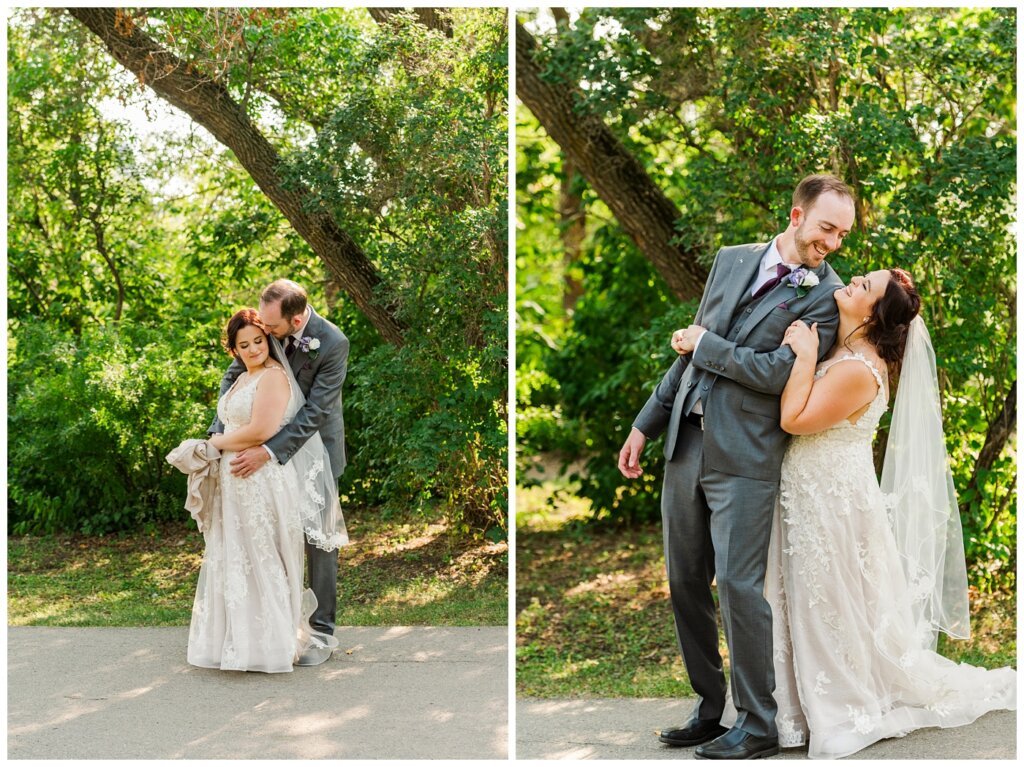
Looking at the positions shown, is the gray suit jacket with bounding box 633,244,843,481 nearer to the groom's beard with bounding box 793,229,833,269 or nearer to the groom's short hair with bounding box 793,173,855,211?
the groom's beard with bounding box 793,229,833,269

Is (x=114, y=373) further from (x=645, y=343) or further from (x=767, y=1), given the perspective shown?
(x=767, y=1)

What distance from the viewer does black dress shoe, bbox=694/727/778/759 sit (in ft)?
10.6

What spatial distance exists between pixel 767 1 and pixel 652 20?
2.05ft

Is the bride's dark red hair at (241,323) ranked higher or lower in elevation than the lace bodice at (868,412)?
higher

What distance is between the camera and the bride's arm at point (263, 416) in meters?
3.92

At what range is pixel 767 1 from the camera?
15.0 ft

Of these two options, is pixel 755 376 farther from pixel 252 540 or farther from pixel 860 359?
pixel 252 540

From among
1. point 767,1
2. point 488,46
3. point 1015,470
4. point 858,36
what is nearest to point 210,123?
point 488,46

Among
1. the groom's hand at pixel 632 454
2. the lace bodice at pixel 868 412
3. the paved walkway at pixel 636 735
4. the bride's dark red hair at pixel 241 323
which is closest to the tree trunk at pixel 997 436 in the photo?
the paved walkway at pixel 636 735

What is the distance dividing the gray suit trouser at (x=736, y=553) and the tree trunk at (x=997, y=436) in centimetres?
219

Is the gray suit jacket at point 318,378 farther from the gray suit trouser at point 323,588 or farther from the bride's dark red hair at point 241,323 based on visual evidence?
the gray suit trouser at point 323,588

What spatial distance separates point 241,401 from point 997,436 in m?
3.57

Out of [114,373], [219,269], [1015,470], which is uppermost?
[219,269]

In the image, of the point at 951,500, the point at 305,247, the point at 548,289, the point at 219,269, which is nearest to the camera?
the point at 951,500
